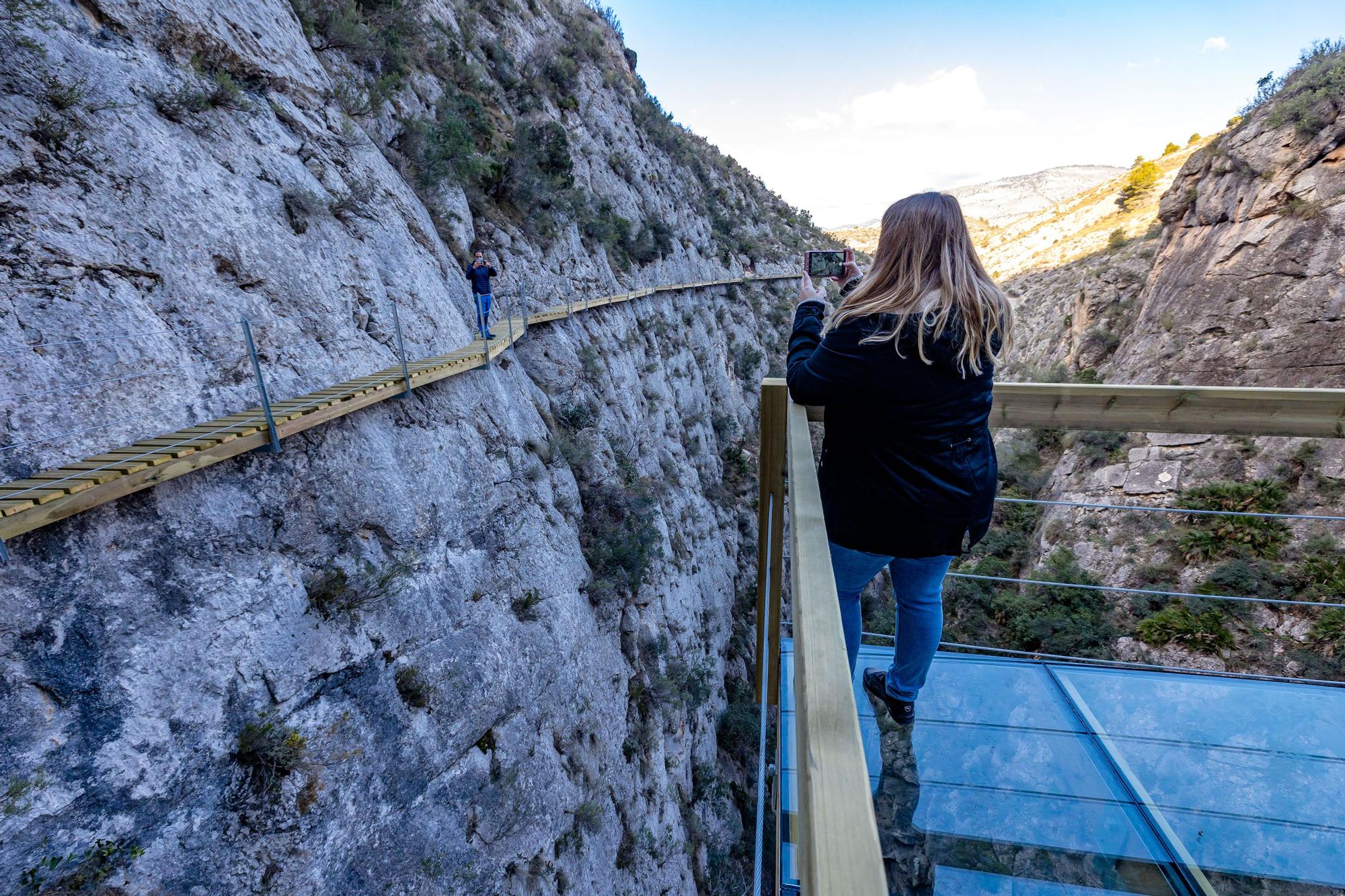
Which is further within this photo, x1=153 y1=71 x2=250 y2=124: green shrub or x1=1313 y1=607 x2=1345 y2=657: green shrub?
x1=1313 y1=607 x2=1345 y2=657: green shrub

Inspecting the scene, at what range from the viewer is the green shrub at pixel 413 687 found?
4.32 meters

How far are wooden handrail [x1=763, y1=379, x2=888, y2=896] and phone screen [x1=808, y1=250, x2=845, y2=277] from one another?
1.60 metres

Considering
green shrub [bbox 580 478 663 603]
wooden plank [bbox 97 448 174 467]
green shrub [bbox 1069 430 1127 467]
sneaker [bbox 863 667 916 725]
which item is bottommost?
green shrub [bbox 1069 430 1127 467]

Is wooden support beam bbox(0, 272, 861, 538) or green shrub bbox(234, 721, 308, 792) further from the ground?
wooden support beam bbox(0, 272, 861, 538)

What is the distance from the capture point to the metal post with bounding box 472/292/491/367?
7219 millimetres

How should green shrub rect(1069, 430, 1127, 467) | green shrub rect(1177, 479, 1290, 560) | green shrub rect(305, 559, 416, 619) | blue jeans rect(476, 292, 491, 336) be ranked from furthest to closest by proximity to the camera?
green shrub rect(1069, 430, 1127, 467) < green shrub rect(1177, 479, 1290, 560) < blue jeans rect(476, 292, 491, 336) < green shrub rect(305, 559, 416, 619)

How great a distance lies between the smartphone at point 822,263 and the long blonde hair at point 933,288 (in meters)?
0.65

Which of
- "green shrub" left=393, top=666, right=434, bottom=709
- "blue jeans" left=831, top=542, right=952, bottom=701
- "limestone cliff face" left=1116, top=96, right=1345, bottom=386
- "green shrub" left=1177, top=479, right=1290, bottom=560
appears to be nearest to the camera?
"blue jeans" left=831, top=542, right=952, bottom=701

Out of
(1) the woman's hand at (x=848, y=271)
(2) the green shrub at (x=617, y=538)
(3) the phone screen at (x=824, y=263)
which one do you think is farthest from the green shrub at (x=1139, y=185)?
(1) the woman's hand at (x=848, y=271)

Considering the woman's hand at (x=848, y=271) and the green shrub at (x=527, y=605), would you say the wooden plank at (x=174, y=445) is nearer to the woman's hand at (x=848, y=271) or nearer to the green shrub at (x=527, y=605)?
the green shrub at (x=527, y=605)

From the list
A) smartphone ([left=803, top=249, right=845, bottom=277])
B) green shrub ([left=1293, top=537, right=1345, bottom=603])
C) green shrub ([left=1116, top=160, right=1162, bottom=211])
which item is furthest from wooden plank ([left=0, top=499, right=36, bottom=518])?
green shrub ([left=1116, top=160, right=1162, bottom=211])

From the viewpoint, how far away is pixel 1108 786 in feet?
6.43

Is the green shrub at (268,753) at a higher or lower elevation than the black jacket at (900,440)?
lower

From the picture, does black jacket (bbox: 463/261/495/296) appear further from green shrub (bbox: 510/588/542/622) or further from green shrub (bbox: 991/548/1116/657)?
green shrub (bbox: 991/548/1116/657)
